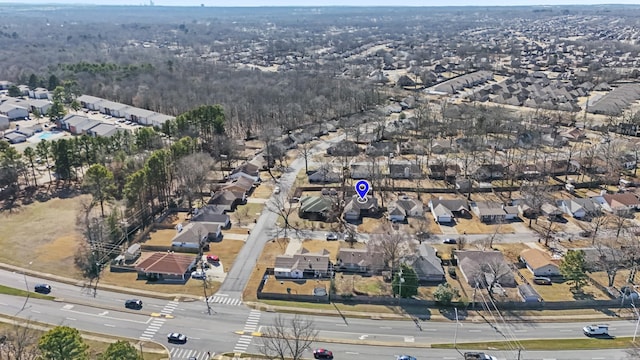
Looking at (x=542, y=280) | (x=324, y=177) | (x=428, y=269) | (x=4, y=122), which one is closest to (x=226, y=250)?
(x=428, y=269)

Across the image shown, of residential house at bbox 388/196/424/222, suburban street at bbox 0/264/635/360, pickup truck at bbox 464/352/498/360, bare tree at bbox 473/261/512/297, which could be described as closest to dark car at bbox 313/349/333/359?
suburban street at bbox 0/264/635/360

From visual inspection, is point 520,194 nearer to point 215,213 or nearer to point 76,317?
point 215,213

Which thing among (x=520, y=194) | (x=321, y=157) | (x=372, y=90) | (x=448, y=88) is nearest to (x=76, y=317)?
(x=321, y=157)

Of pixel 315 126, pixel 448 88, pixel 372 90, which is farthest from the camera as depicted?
pixel 448 88

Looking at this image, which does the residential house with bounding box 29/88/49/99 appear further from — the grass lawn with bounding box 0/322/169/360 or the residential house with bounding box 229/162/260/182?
the grass lawn with bounding box 0/322/169/360

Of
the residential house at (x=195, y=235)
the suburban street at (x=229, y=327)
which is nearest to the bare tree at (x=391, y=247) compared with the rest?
the suburban street at (x=229, y=327)

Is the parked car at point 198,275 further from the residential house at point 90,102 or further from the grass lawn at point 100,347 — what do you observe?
the residential house at point 90,102

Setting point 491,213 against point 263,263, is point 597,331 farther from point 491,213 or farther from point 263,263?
point 263,263
